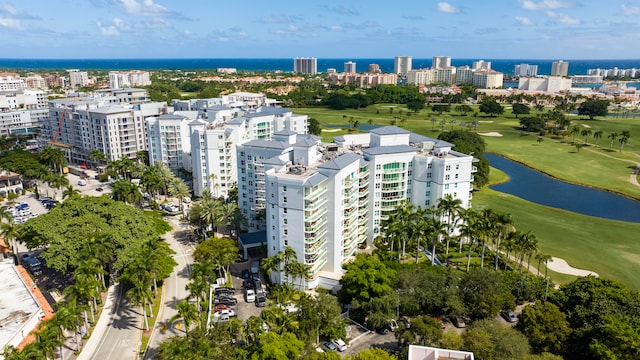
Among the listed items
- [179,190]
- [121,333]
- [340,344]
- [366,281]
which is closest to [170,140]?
[179,190]

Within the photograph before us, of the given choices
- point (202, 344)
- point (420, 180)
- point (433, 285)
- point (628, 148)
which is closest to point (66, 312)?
point (202, 344)

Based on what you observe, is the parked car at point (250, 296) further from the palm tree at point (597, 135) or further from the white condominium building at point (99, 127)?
the palm tree at point (597, 135)

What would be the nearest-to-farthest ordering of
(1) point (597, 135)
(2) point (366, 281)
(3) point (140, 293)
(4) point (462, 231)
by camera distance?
(3) point (140, 293) < (2) point (366, 281) < (4) point (462, 231) < (1) point (597, 135)

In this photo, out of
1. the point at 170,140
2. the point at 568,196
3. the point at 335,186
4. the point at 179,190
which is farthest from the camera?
the point at 170,140

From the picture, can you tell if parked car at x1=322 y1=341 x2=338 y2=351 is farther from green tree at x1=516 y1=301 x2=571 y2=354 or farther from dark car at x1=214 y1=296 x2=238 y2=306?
green tree at x1=516 y1=301 x2=571 y2=354

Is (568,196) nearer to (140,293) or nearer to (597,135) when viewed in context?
(597,135)

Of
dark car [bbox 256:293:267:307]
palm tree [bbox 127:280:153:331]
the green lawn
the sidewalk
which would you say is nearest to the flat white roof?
the sidewalk

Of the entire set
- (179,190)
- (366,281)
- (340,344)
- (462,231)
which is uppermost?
(462,231)
